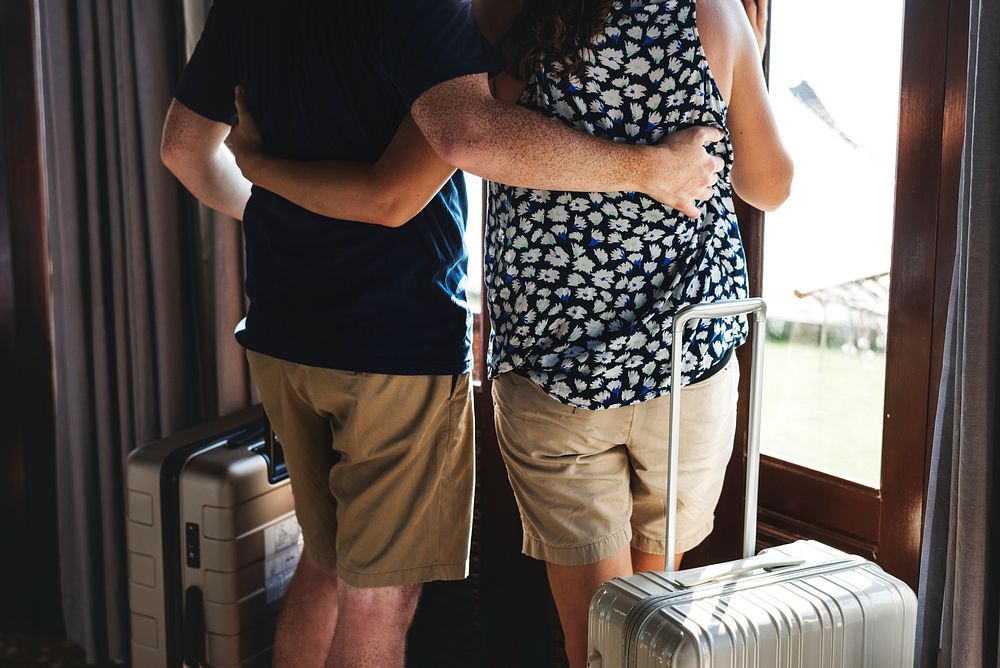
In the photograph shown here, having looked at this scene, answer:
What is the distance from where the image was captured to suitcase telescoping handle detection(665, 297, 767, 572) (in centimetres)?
113

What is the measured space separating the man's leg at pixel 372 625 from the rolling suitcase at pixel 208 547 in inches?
15.7

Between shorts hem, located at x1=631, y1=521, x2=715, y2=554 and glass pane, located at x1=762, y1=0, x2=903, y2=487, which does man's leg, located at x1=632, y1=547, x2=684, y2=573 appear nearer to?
shorts hem, located at x1=631, y1=521, x2=715, y2=554

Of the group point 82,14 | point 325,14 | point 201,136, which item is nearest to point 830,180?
point 325,14

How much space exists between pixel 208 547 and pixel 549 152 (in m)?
1.12

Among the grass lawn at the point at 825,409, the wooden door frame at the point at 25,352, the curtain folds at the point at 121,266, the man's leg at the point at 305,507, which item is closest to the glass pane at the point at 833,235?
the grass lawn at the point at 825,409

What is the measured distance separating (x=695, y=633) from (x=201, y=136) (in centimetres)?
112

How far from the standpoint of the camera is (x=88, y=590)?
2.42 metres

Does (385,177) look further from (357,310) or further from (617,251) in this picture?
(617,251)

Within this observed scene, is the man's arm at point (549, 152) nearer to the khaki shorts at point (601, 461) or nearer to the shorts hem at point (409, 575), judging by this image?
the khaki shorts at point (601, 461)

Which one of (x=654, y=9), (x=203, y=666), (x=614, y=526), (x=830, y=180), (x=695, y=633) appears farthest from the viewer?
(x=203, y=666)

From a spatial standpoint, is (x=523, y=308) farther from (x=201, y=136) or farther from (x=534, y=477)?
(x=201, y=136)

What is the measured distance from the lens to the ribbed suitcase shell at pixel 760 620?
41.7 inches

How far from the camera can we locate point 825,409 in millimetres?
Answer: 1672

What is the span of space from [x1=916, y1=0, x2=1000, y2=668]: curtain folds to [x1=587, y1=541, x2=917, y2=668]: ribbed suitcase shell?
102mm
